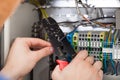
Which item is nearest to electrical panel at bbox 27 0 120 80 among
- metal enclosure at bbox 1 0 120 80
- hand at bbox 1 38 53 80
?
metal enclosure at bbox 1 0 120 80

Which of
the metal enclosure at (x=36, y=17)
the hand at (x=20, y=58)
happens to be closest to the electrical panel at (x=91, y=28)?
the metal enclosure at (x=36, y=17)

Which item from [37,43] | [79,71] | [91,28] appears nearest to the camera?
[79,71]

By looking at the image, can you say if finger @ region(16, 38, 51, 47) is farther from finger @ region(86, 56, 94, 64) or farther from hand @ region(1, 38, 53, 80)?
finger @ region(86, 56, 94, 64)

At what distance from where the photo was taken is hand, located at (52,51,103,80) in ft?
3.28

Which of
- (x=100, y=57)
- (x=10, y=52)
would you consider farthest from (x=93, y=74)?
(x=10, y=52)

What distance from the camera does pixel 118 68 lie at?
4.09 ft

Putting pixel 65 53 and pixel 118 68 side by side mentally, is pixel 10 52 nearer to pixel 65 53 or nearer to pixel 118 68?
pixel 65 53

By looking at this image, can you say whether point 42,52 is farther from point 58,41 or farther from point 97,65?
point 97,65

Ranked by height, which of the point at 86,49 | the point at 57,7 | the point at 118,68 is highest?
the point at 57,7

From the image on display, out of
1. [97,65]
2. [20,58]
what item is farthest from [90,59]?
[20,58]

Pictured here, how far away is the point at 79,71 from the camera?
1.01 m

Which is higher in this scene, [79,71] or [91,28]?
[91,28]

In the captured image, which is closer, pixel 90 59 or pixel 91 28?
pixel 90 59

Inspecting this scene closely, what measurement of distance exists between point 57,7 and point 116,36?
1.25 ft
